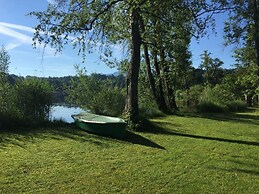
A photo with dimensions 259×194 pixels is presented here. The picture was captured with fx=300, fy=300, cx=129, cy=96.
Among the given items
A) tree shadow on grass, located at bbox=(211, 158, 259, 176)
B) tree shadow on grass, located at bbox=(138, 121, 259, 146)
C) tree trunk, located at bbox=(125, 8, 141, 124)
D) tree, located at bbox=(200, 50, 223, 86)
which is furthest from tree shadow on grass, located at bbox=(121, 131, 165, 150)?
tree, located at bbox=(200, 50, 223, 86)

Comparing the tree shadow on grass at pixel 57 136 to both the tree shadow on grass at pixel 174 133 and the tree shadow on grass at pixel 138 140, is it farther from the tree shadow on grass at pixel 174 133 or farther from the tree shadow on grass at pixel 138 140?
the tree shadow on grass at pixel 174 133

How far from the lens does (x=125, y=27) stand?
11.6 m

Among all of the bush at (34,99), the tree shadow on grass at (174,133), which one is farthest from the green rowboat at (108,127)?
the bush at (34,99)

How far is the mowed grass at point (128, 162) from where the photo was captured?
15.8ft

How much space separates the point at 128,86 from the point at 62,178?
6329 millimetres

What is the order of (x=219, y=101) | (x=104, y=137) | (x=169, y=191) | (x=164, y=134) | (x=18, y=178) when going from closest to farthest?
(x=169, y=191), (x=18, y=178), (x=104, y=137), (x=164, y=134), (x=219, y=101)

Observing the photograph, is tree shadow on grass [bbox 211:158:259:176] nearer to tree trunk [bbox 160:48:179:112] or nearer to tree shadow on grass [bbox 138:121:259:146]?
tree shadow on grass [bbox 138:121:259:146]

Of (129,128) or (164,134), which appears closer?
(164,134)

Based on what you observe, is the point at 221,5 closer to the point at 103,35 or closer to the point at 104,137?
the point at 103,35

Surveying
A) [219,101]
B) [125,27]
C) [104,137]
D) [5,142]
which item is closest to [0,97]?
[5,142]

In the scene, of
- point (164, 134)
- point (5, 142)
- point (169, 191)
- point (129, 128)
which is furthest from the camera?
point (129, 128)

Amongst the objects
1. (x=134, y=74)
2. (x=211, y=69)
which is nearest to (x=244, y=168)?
(x=134, y=74)

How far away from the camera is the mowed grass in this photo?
481 centimetres

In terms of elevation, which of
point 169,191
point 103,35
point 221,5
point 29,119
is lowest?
point 169,191
